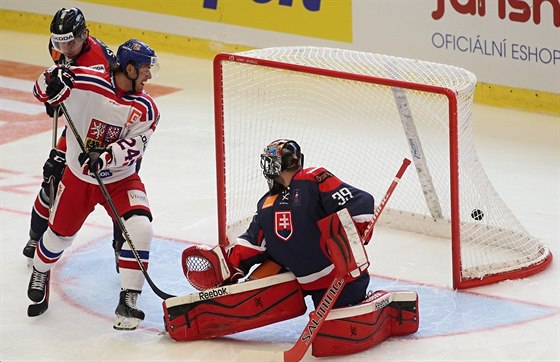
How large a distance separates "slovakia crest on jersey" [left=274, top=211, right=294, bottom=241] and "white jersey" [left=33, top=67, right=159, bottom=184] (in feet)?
2.11

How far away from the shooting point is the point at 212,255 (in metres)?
5.00

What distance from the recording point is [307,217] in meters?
4.77

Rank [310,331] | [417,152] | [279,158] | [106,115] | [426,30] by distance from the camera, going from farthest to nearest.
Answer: [426,30], [417,152], [106,115], [279,158], [310,331]

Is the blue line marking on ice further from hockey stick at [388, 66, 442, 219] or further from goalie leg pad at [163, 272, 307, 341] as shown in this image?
hockey stick at [388, 66, 442, 219]

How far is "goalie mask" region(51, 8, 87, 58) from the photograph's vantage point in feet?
17.7

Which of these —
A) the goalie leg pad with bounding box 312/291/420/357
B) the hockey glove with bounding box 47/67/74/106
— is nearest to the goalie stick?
the goalie leg pad with bounding box 312/291/420/357

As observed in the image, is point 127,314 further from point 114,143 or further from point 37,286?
point 114,143

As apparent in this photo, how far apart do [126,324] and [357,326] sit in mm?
956

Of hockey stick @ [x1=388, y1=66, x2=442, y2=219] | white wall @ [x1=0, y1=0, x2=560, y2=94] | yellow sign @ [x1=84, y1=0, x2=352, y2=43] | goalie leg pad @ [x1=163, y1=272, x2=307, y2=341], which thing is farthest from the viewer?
yellow sign @ [x1=84, y1=0, x2=352, y2=43]

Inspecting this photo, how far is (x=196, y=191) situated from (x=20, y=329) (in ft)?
6.01

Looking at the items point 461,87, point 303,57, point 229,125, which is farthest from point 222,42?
point 461,87

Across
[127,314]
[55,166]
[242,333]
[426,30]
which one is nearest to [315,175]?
[242,333]

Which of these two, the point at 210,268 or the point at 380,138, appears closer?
the point at 210,268

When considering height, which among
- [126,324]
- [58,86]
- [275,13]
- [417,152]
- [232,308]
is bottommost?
[126,324]
